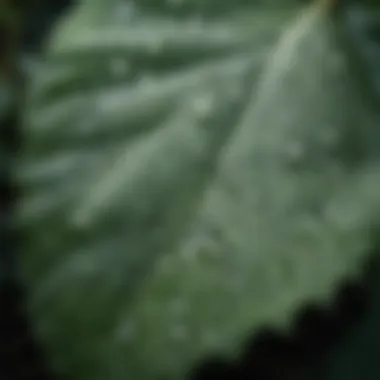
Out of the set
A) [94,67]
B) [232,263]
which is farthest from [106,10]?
[232,263]

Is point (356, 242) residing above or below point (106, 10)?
below

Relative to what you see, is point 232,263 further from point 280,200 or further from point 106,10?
point 106,10

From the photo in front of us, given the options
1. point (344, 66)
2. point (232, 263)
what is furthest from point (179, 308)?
point (344, 66)

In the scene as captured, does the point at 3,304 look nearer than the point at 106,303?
No

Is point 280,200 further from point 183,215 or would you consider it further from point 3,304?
point 3,304

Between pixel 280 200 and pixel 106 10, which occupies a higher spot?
pixel 106 10
